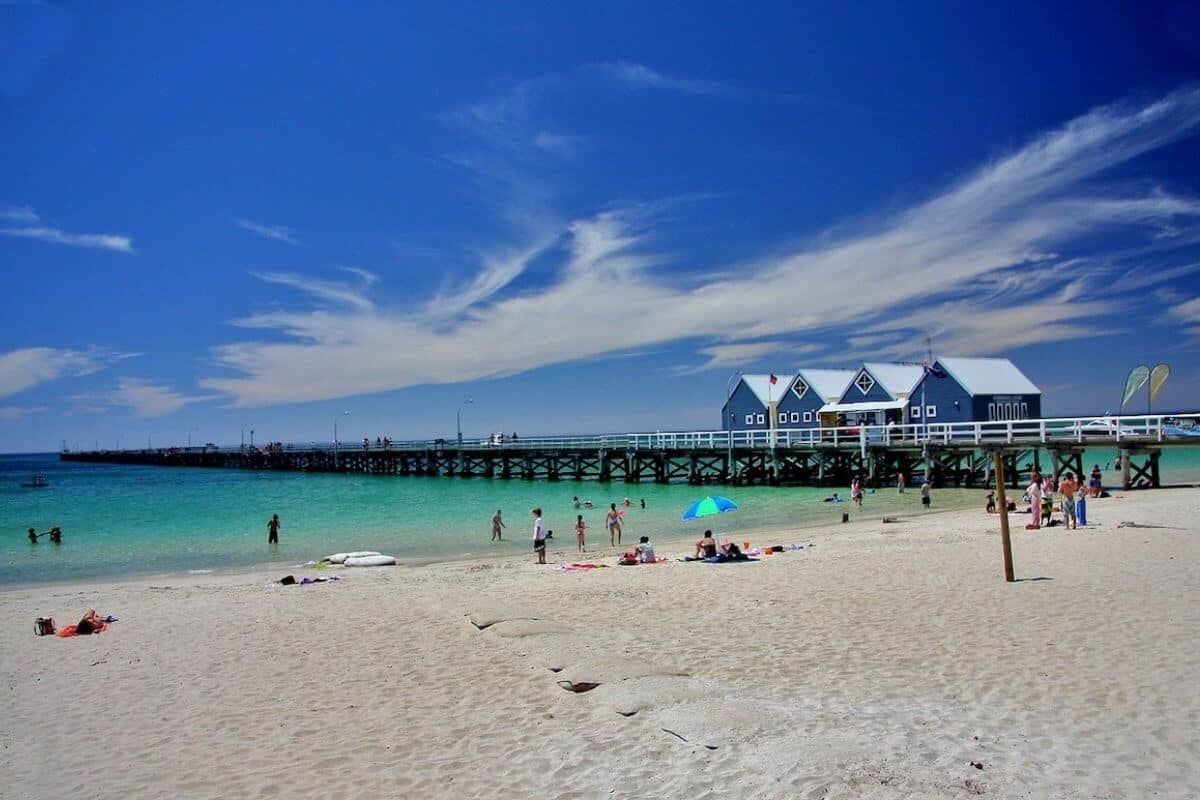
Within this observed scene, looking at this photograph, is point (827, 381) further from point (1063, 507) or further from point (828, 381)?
point (1063, 507)

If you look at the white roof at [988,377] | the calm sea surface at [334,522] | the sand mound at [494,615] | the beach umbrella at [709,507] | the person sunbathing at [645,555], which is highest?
the white roof at [988,377]

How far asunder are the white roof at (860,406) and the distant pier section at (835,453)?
→ 1989mm

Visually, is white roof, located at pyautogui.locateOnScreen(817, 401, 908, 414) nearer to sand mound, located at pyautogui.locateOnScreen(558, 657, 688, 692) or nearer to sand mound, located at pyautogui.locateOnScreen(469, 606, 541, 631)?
sand mound, located at pyautogui.locateOnScreen(469, 606, 541, 631)

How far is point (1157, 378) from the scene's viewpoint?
30422mm

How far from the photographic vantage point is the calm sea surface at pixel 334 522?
20625mm

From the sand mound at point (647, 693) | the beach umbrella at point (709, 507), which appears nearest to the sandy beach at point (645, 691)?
the sand mound at point (647, 693)

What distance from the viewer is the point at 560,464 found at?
5500 cm

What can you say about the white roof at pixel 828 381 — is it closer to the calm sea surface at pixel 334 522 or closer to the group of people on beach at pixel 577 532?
the calm sea surface at pixel 334 522

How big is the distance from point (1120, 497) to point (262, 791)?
2626cm

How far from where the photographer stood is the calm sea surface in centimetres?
2062

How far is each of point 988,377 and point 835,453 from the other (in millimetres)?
9453

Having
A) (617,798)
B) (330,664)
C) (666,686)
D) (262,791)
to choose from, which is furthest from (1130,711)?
(330,664)

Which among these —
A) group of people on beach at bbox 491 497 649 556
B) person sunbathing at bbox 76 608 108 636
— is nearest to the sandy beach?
person sunbathing at bbox 76 608 108 636

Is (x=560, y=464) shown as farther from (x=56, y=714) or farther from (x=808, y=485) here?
(x=56, y=714)
